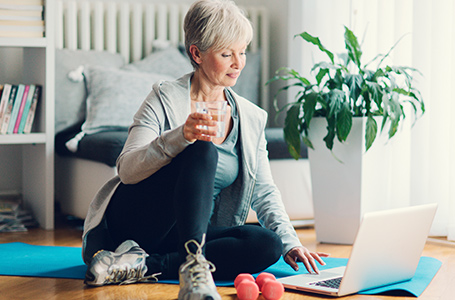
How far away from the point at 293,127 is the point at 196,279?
1.16 metres

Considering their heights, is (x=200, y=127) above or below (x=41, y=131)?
above

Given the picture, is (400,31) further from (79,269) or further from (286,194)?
(79,269)

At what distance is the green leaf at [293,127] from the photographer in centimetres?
246

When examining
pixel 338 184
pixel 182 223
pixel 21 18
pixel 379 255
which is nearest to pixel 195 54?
pixel 182 223

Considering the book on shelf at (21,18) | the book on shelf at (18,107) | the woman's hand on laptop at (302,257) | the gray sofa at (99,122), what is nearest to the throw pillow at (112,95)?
the gray sofa at (99,122)

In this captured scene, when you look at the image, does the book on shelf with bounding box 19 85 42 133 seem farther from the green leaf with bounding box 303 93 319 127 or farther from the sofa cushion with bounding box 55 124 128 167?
the green leaf with bounding box 303 93 319 127

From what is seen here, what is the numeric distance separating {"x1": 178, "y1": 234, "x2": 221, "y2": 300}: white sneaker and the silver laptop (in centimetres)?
35

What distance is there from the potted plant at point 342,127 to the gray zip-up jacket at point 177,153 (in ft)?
1.88

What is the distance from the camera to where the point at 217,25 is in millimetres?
1688

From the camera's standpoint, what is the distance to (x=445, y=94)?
263 cm

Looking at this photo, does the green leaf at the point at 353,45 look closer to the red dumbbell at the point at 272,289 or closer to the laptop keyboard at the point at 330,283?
the laptop keyboard at the point at 330,283

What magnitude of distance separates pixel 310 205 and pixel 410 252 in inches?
45.0

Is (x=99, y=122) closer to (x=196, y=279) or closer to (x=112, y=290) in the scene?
(x=112, y=290)

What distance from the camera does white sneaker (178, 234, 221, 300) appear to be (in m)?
1.39
